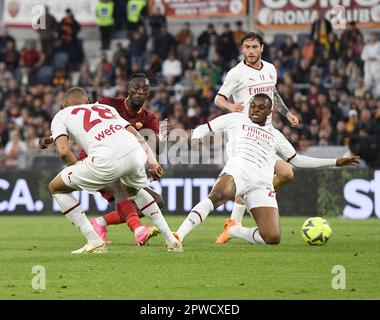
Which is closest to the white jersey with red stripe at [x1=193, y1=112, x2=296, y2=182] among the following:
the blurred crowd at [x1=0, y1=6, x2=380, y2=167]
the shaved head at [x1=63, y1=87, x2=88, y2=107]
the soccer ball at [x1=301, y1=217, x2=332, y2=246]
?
Result: the soccer ball at [x1=301, y1=217, x2=332, y2=246]

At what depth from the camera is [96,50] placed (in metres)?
25.8

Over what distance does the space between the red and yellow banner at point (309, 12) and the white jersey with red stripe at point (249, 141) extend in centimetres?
1066

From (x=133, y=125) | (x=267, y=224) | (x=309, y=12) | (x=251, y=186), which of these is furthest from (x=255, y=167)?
(x=309, y=12)

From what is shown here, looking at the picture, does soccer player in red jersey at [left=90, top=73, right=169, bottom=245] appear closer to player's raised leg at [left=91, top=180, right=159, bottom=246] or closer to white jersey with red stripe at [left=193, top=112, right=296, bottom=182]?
player's raised leg at [left=91, top=180, right=159, bottom=246]

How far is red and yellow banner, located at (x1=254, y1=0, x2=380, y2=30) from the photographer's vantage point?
22.8m

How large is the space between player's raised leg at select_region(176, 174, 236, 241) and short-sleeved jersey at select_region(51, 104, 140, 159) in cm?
99

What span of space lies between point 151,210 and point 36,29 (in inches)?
591

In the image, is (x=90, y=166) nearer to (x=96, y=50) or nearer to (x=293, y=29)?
(x=293, y=29)

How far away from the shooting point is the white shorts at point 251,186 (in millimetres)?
11492

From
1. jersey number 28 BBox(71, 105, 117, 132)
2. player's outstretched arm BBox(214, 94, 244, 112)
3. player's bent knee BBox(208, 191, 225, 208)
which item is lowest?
player's bent knee BBox(208, 191, 225, 208)

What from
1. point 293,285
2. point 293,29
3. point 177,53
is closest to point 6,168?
point 177,53

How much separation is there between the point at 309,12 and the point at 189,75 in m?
2.99

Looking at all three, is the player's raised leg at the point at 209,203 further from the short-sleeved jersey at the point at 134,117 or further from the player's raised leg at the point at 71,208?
the short-sleeved jersey at the point at 134,117

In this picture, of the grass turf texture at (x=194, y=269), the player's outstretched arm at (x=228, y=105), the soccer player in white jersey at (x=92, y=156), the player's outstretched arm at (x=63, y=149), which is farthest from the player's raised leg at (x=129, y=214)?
the player's outstretched arm at (x=228, y=105)
